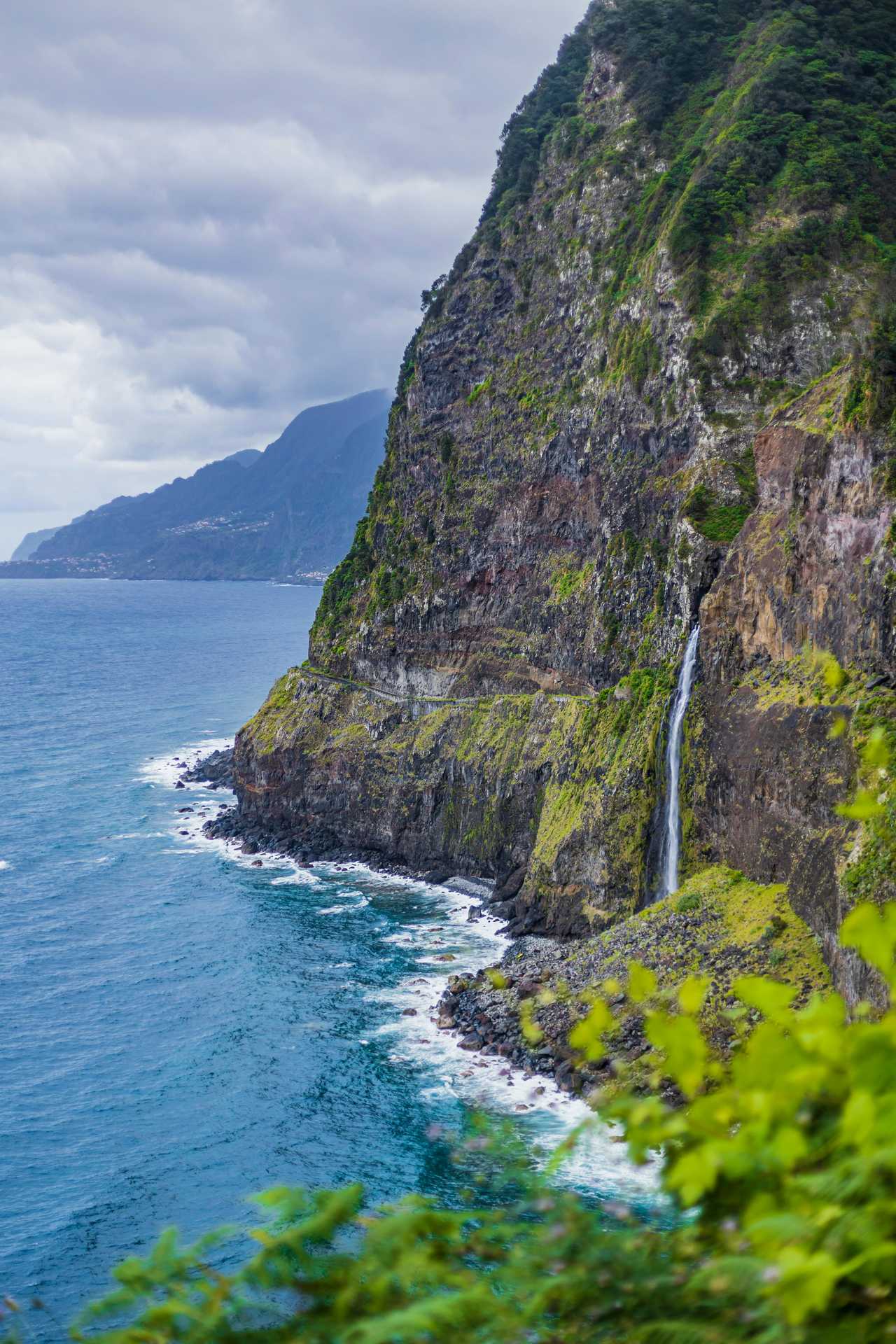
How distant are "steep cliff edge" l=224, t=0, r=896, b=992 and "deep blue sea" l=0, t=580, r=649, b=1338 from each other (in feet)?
27.5

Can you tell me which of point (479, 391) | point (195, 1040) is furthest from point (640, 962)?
point (479, 391)

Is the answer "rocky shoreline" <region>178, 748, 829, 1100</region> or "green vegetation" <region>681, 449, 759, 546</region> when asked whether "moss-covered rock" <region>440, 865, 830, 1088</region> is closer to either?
"rocky shoreline" <region>178, 748, 829, 1100</region>

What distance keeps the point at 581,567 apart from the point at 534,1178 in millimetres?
Answer: 58901

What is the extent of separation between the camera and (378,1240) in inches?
155

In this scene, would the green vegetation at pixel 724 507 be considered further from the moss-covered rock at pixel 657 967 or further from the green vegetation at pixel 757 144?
the moss-covered rock at pixel 657 967

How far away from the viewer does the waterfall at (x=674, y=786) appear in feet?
142

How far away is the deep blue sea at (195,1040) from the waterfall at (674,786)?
1082 centimetres

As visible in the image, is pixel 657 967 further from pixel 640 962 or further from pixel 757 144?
pixel 757 144

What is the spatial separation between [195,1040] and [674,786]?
23218 mm

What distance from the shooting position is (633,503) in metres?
54.8

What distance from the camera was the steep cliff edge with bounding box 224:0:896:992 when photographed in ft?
120

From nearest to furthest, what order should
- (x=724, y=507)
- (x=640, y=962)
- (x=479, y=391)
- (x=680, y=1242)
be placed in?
1. (x=680, y=1242)
2. (x=640, y=962)
3. (x=724, y=507)
4. (x=479, y=391)

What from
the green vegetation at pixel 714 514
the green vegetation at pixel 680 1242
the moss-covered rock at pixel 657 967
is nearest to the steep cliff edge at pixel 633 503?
the green vegetation at pixel 714 514

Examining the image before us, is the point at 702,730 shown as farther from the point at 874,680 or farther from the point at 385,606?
the point at 385,606
